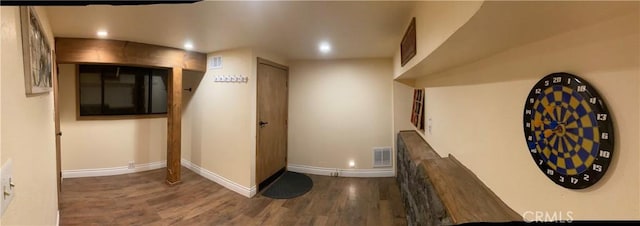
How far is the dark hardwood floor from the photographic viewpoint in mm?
2650

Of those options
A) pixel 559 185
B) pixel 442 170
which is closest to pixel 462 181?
pixel 442 170

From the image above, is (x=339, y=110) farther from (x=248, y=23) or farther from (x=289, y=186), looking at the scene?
(x=248, y=23)

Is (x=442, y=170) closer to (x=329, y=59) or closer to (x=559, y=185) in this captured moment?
(x=559, y=185)

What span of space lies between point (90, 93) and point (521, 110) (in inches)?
202

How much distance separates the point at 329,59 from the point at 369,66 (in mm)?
648

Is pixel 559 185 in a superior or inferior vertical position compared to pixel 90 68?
inferior

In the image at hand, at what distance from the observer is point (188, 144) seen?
4.47 metres

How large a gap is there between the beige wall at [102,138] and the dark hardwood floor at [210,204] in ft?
1.04

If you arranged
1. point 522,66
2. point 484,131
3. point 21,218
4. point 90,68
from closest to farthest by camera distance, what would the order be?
point 21,218
point 522,66
point 484,131
point 90,68

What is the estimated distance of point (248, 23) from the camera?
2.20 metres

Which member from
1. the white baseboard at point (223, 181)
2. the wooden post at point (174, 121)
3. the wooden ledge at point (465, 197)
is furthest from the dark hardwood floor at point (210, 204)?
the wooden ledge at point (465, 197)

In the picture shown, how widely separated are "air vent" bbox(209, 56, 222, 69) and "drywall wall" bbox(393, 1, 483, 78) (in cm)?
270

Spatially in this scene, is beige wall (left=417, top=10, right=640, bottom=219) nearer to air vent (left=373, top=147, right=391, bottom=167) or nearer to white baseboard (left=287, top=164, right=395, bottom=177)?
air vent (left=373, top=147, right=391, bottom=167)

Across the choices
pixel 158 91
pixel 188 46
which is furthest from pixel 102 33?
pixel 158 91
